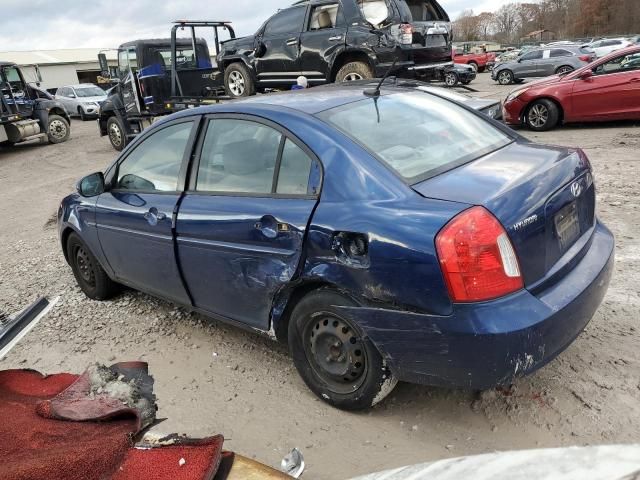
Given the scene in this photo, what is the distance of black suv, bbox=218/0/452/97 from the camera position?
948 cm

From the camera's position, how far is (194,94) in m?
11.9

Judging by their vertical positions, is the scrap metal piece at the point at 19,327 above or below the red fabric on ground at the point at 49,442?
above

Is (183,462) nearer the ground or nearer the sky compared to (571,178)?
nearer the ground

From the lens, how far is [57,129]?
55.9ft

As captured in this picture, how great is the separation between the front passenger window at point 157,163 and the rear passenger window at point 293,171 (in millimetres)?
875

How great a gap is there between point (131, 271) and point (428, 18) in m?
8.95

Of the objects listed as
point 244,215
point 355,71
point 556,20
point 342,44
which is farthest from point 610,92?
point 556,20

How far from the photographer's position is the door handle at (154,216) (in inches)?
133

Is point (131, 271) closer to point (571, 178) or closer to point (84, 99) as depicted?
point (571, 178)

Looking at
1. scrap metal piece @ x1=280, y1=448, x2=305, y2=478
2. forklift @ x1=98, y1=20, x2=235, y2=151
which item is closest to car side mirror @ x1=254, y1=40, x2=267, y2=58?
forklift @ x1=98, y1=20, x2=235, y2=151

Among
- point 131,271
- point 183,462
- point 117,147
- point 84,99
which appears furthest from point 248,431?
point 84,99

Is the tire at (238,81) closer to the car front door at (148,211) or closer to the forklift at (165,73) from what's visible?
the forklift at (165,73)

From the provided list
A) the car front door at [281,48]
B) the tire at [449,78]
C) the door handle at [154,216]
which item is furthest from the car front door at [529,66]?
the door handle at [154,216]

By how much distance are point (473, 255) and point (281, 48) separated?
9256 millimetres
